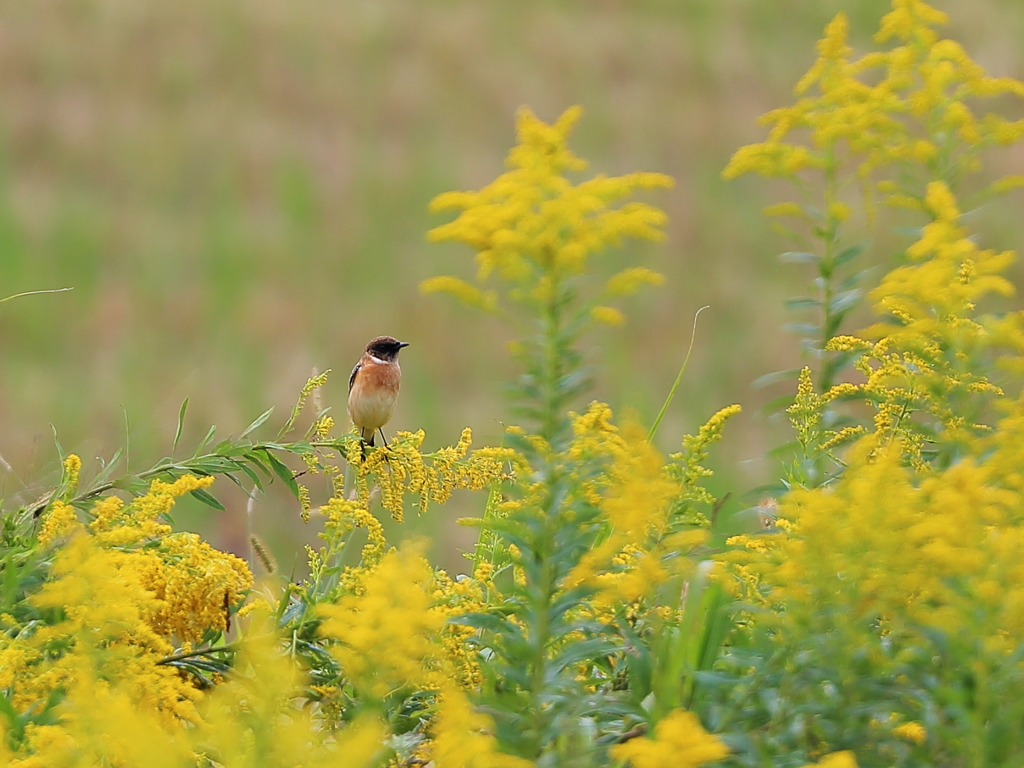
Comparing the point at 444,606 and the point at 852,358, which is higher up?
the point at 852,358

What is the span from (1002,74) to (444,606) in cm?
1397

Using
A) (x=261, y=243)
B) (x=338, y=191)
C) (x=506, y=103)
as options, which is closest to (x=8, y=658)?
(x=261, y=243)

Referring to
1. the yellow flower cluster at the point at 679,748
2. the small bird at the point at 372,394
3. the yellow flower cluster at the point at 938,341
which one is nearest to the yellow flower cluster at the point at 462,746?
the yellow flower cluster at the point at 679,748

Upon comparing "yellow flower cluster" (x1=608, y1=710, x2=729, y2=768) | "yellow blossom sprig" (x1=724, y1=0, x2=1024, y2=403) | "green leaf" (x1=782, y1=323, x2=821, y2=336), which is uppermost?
"yellow blossom sprig" (x1=724, y1=0, x2=1024, y2=403)

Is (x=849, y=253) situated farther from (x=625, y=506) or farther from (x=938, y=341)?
(x=625, y=506)

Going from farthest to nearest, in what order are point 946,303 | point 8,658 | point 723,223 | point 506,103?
point 506,103 < point 723,223 < point 946,303 < point 8,658

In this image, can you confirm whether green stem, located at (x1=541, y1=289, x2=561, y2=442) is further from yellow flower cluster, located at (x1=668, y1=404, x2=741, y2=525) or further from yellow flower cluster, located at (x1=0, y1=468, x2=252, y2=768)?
yellow flower cluster, located at (x1=0, y1=468, x2=252, y2=768)

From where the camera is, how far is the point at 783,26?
55.1 ft

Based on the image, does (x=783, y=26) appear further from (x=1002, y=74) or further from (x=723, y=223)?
(x=723, y=223)

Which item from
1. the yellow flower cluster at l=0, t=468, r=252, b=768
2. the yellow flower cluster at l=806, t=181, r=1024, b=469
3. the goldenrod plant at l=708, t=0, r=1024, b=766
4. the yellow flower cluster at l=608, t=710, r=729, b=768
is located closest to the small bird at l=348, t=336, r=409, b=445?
the yellow flower cluster at l=0, t=468, r=252, b=768

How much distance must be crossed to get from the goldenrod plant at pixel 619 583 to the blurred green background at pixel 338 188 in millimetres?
4858

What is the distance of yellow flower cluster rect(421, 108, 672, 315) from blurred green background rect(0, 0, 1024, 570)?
5402mm

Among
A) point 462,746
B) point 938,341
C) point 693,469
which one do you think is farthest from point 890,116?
point 462,746

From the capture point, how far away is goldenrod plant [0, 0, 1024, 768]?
158 cm
